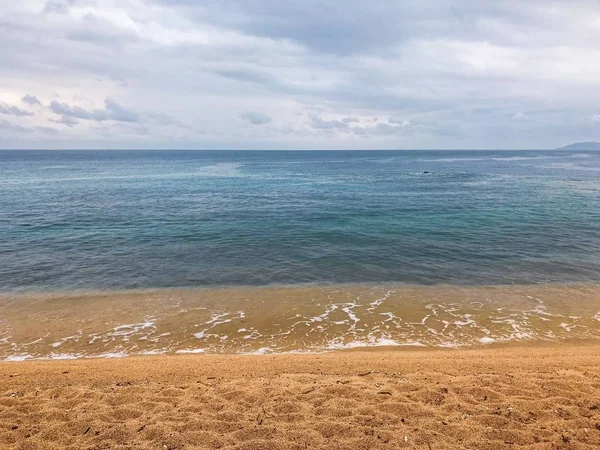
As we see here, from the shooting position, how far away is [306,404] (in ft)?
27.4

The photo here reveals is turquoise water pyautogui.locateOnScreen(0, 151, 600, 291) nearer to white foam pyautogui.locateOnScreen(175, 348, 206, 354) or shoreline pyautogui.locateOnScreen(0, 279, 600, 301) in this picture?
shoreline pyautogui.locateOnScreen(0, 279, 600, 301)

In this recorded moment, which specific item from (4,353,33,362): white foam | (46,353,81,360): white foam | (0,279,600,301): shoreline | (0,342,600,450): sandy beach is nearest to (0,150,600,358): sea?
(0,279,600,301): shoreline

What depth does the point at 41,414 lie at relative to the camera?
806 centimetres

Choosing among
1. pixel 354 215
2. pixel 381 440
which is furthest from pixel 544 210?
pixel 381 440

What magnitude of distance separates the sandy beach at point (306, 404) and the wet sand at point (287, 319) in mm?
2671

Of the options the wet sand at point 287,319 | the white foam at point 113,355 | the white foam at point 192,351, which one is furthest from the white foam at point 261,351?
the white foam at point 113,355

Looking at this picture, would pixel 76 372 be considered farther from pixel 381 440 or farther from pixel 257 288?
pixel 257 288

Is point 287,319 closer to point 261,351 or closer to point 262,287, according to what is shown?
point 261,351

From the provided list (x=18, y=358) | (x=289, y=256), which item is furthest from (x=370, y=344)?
(x=18, y=358)

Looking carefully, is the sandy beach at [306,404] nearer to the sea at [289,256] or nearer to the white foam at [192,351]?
the white foam at [192,351]

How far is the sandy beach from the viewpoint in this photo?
7109 mm

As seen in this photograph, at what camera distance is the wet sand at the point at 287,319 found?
14297mm

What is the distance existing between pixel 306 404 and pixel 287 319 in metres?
8.06

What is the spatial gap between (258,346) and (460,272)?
13609 millimetres
